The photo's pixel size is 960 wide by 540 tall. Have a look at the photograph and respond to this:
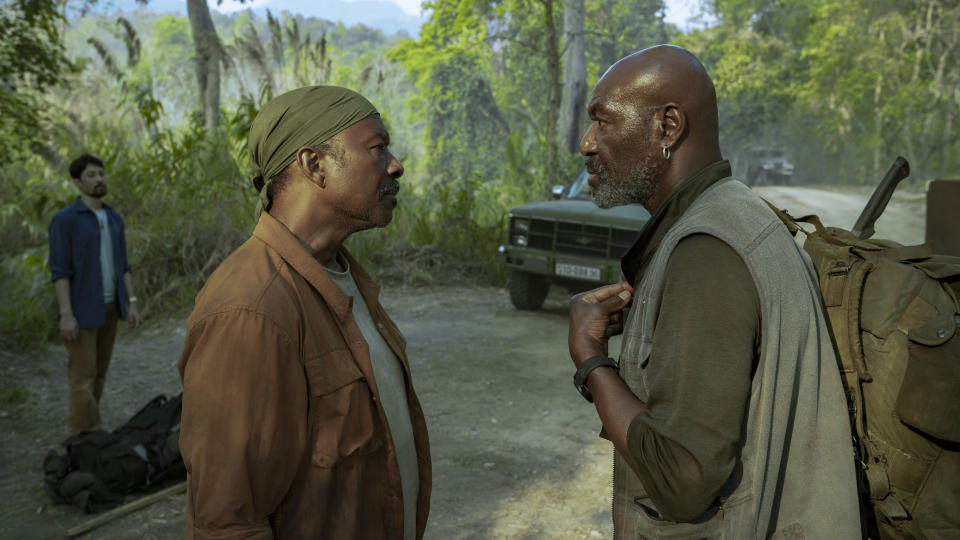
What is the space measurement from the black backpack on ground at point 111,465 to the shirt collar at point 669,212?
12.3 feet

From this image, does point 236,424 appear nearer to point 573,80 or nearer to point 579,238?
point 579,238

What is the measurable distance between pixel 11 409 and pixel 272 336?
603cm

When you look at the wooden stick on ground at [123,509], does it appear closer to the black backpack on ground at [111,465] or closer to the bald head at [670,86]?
the black backpack on ground at [111,465]

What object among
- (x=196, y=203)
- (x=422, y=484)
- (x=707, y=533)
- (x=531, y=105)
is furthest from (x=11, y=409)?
(x=531, y=105)

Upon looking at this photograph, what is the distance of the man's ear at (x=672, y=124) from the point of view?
161 centimetres

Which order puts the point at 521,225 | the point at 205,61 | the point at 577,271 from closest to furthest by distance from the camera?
1. the point at 577,271
2. the point at 521,225
3. the point at 205,61

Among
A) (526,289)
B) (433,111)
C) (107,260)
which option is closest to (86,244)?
(107,260)

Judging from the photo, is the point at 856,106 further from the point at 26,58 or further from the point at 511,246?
the point at 26,58

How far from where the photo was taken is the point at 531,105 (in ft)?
123

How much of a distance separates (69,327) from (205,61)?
11864 mm

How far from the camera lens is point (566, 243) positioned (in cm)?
917

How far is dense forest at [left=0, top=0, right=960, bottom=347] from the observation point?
963cm

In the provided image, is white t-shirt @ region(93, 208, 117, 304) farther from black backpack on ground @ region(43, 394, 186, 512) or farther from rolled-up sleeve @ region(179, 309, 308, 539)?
rolled-up sleeve @ region(179, 309, 308, 539)

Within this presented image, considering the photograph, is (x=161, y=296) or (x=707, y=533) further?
(x=161, y=296)
